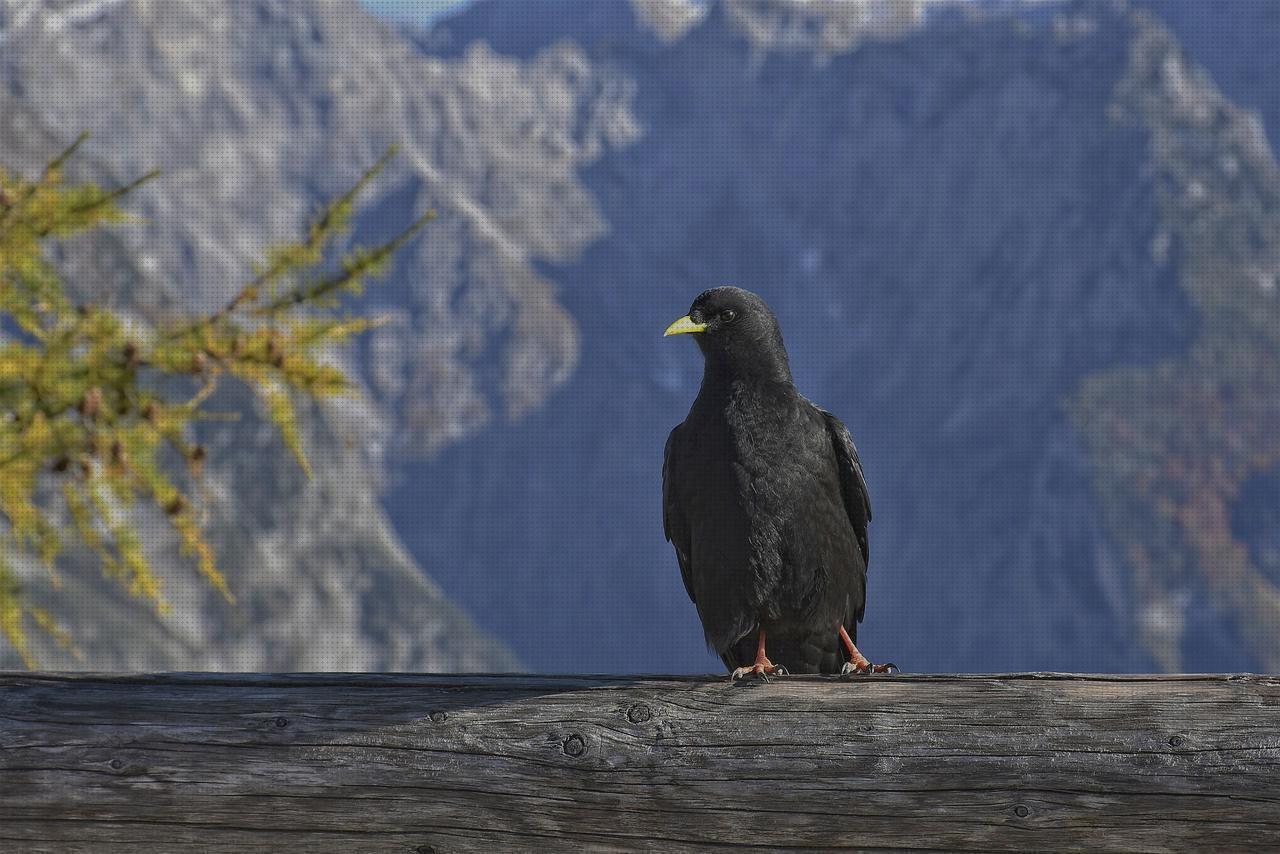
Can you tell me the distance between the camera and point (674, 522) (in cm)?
587

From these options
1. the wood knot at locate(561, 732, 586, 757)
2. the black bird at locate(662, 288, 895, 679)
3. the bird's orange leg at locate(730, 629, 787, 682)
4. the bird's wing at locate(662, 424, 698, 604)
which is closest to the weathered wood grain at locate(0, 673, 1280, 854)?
the wood knot at locate(561, 732, 586, 757)

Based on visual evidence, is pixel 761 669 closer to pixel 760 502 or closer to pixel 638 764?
pixel 760 502

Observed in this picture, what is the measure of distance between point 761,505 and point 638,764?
2164 mm

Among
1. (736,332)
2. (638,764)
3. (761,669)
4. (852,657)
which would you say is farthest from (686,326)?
(638,764)

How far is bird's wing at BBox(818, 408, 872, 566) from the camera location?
5.67m

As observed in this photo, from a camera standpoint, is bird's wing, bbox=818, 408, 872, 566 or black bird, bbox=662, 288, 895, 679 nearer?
black bird, bbox=662, 288, 895, 679

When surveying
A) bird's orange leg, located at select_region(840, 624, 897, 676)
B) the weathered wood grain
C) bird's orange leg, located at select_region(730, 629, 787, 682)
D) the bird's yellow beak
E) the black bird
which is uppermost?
the bird's yellow beak

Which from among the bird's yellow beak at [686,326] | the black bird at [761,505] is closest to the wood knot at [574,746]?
the black bird at [761,505]

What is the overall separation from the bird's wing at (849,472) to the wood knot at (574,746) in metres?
2.61

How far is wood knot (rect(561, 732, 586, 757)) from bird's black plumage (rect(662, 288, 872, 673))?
2.08 m

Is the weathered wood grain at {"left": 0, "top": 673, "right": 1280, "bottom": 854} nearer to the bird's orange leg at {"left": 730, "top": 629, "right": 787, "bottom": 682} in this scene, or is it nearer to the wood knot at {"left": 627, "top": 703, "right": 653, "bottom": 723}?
the wood knot at {"left": 627, "top": 703, "right": 653, "bottom": 723}

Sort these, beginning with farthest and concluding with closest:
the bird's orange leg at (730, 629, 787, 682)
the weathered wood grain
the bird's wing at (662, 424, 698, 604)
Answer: the bird's wing at (662, 424, 698, 604) < the bird's orange leg at (730, 629, 787, 682) < the weathered wood grain

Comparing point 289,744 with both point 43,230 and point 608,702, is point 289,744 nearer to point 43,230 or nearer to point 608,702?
point 608,702

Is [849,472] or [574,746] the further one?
[849,472]
